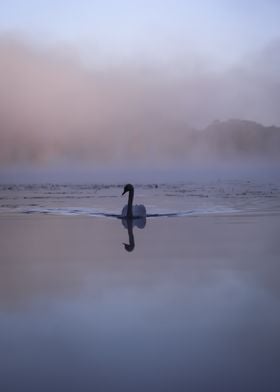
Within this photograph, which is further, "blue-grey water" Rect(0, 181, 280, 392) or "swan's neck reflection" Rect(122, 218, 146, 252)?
"swan's neck reflection" Rect(122, 218, 146, 252)

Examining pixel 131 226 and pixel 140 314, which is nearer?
pixel 140 314

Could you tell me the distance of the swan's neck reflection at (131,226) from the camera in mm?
8863

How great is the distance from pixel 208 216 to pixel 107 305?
30.0ft

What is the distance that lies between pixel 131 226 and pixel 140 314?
772cm

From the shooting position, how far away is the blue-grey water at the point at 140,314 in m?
3.34

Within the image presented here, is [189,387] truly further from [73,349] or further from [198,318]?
[198,318]

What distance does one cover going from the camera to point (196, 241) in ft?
30.1

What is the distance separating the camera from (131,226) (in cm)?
1223

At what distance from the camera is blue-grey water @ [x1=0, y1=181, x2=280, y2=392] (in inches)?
132

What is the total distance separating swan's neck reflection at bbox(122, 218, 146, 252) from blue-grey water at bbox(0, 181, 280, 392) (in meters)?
0.13

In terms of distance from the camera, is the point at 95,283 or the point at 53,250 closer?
the point at 95,283

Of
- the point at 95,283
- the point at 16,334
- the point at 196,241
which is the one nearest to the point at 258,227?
the point at 196,241

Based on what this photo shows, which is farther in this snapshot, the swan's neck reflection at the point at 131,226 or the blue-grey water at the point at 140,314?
the swan's neck reflection at the point at 131,226

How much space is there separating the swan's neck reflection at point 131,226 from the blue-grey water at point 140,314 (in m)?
0.13
